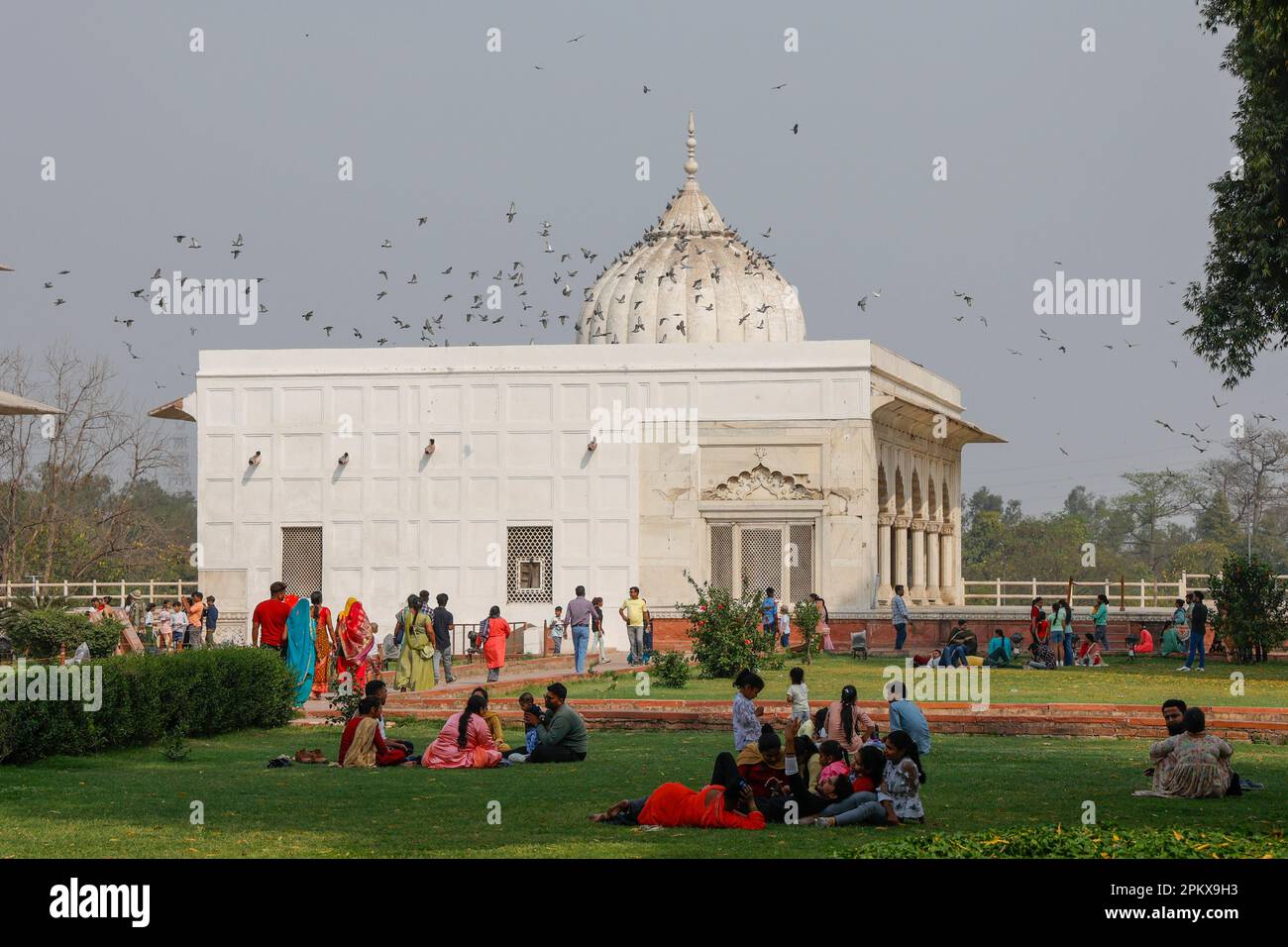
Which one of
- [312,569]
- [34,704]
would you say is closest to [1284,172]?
[34,704]

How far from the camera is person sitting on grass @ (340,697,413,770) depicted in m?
15.7

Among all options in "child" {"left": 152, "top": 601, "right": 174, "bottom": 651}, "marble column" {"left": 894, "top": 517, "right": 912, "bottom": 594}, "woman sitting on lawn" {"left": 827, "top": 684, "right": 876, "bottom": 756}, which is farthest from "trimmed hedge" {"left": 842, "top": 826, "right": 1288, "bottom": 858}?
"marble column" {"left": 894, "top": 517, "right": 912, "bottom": 594}

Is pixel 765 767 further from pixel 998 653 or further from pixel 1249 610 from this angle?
pixel 1249 610

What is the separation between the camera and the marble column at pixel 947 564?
146ft

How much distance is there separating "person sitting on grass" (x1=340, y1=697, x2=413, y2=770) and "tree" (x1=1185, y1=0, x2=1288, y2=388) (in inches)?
515

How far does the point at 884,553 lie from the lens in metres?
37.3

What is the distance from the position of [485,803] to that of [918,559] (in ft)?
96.4

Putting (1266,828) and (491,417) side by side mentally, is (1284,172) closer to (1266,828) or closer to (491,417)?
(1266,828)

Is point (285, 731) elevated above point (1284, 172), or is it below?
below

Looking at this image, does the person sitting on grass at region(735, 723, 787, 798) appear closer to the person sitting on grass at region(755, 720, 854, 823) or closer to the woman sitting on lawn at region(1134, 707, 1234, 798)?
the person sitting on grass at region(755, 720, 854, 823)

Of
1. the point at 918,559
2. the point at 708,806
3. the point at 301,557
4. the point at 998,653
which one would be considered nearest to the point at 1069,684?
the point at 998,653

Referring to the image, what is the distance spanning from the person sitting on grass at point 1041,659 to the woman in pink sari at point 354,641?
9.97 meters
